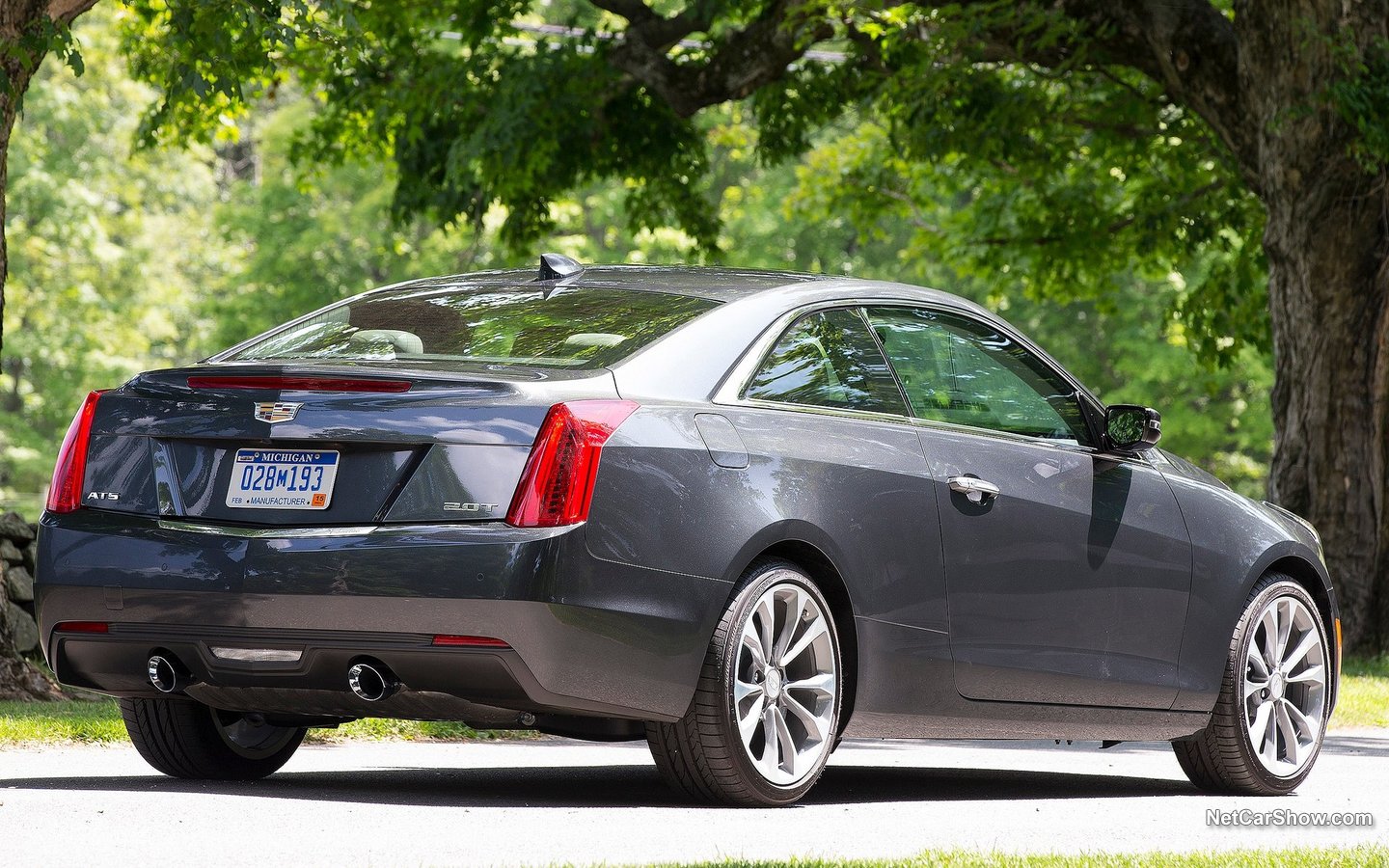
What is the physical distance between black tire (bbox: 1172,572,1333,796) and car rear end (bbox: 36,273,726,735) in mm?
2769

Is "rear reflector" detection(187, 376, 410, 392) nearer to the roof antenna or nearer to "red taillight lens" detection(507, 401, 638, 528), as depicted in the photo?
"red taillight lens" detection(507, 401, 638, 528)

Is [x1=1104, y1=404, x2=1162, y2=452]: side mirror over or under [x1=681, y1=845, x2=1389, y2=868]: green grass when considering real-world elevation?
over

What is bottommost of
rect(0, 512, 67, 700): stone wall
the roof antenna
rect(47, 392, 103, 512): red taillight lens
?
rect(0, 512, 67, 700): stone wall

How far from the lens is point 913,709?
252 inches

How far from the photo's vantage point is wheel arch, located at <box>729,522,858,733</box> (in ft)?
19.7

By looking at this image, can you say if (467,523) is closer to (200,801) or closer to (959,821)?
(200,801)

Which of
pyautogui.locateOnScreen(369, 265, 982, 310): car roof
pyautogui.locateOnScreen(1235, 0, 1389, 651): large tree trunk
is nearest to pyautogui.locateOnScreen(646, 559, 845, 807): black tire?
pyautogui.locateOnScreen(369, 265, 982, 310): car roof

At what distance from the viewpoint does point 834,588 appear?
6.18 m

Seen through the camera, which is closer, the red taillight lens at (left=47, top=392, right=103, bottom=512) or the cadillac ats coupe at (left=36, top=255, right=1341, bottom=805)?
the cadillac ats coupe at (left=36, top=255, right=1341, bottom=805)

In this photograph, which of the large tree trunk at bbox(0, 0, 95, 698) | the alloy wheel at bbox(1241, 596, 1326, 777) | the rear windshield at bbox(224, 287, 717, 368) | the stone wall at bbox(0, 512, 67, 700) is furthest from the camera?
the stone wall at bbox(0, 512, 67, 700)

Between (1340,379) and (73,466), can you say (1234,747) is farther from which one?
(1340,379)

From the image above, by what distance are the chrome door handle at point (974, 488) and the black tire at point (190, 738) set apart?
7.95ft

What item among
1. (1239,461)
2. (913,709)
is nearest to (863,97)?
(913,709)

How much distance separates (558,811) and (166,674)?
46.1 inches
